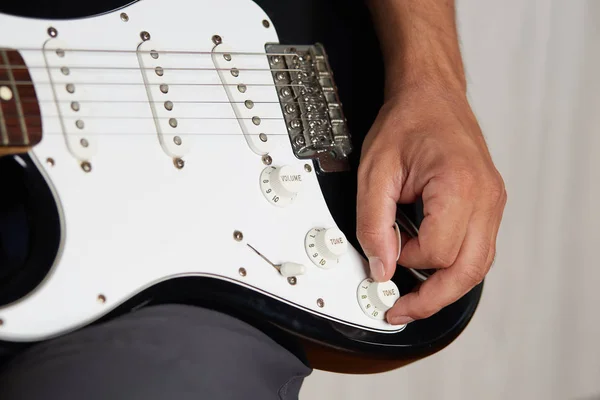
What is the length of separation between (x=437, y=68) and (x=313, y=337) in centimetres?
38

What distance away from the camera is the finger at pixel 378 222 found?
2.20 ft

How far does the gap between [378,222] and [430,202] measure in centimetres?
6

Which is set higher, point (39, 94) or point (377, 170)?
point (39, 94)

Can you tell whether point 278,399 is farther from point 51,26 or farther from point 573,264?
point 573,264

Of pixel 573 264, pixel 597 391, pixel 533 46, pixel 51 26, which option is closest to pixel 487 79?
pixel 533 46

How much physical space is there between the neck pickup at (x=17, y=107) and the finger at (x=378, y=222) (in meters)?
0.32

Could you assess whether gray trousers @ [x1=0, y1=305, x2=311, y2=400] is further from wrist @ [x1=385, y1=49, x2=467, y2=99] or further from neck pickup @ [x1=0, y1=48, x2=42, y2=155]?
wrist @ [x1=385, y1=49, x2=467, y2=99]

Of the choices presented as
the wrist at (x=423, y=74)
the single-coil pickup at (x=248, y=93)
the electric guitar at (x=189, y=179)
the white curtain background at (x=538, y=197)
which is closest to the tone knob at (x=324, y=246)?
the electric guitar at (x=189, y=179)

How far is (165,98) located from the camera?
621 mm

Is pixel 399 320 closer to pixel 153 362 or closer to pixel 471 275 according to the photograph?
pixel 471 275

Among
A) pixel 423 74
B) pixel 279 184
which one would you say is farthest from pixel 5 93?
pixel 423 74

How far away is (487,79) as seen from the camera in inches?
52.4

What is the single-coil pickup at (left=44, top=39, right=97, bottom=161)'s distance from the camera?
558 mm

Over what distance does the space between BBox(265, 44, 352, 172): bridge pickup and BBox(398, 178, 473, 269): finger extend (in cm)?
12
